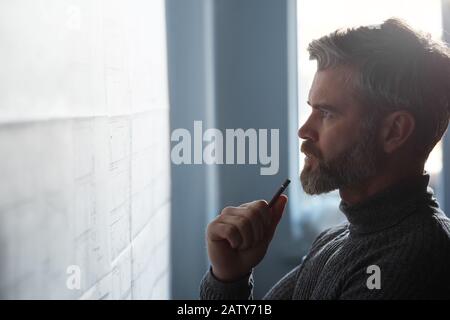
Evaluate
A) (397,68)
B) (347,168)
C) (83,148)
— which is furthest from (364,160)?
(83,148)

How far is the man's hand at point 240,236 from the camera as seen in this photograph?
750 mm

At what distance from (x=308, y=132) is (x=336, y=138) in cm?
4

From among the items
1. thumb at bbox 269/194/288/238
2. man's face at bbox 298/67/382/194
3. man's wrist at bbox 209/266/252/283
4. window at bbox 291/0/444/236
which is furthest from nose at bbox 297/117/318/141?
window at bbox 291/0/444/236

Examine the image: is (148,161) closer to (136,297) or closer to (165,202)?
(165,202)

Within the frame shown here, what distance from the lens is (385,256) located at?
708 mm

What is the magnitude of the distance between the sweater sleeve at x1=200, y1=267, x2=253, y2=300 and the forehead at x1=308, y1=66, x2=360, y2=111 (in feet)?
1.02

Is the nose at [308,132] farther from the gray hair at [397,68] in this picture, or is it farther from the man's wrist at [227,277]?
the man's wrist at [227,277]

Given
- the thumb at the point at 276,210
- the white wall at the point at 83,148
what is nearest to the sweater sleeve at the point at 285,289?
the thumb at the point at 276,210

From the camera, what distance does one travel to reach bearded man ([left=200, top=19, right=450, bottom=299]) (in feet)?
2.46

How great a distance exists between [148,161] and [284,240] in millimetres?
504

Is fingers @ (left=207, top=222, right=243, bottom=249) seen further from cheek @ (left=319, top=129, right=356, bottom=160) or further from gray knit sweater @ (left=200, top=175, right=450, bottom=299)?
cheek @ (left=319, top=129, right=356, bottom=160)

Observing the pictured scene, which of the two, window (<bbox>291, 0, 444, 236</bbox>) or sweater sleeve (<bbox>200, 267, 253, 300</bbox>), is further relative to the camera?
window (<bbox>291, 0, 444, 236</bbox>)

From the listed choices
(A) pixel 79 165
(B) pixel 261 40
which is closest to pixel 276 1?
(B) pixel 261 40

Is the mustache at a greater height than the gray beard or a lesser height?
greater
